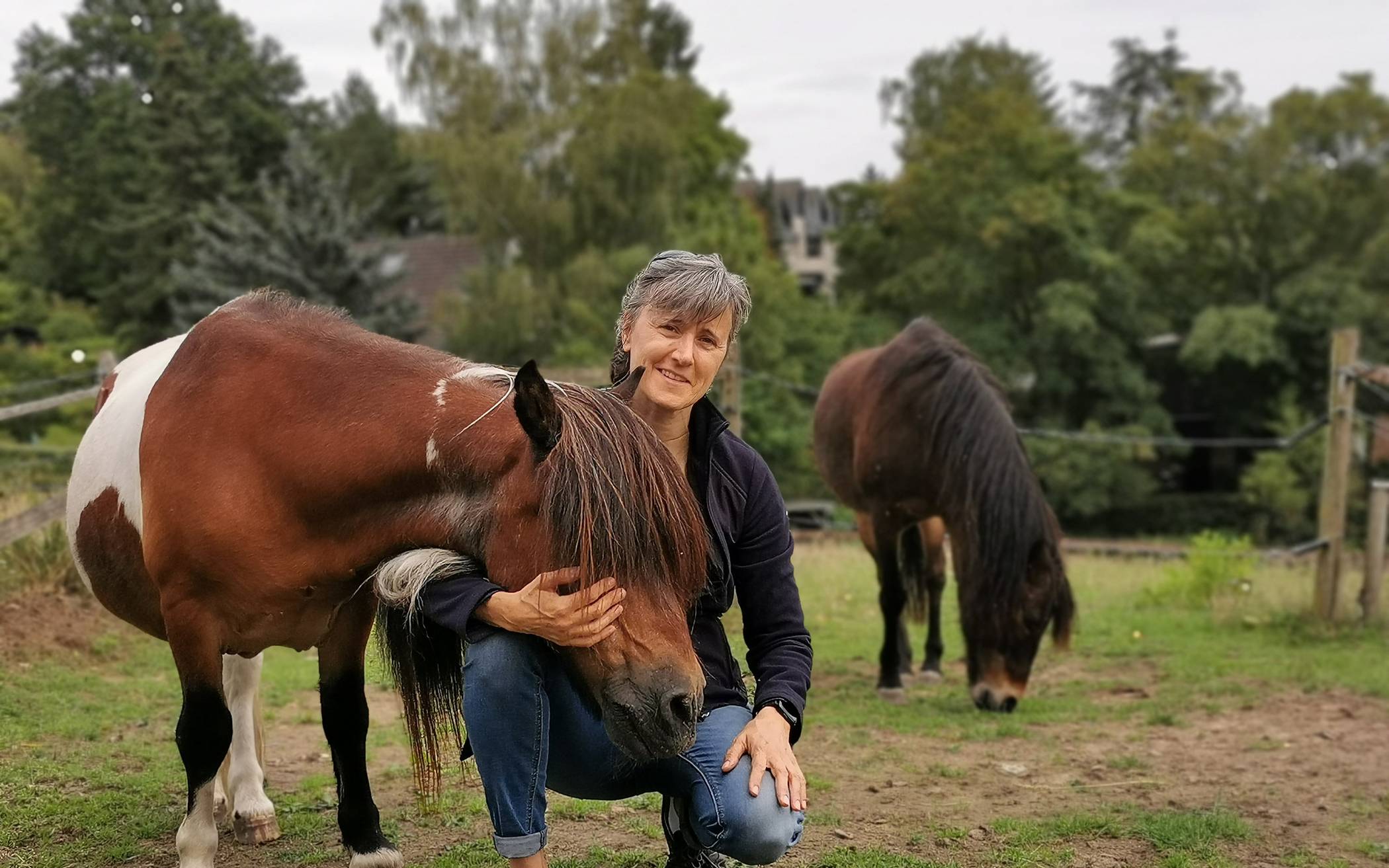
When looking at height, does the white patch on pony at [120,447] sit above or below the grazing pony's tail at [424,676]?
above

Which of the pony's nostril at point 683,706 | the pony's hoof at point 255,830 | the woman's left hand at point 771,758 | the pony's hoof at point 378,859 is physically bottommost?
the pony's hoof at point 255,830

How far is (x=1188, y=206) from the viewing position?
33844mm

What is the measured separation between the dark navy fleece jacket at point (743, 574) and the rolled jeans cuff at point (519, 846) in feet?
1.59

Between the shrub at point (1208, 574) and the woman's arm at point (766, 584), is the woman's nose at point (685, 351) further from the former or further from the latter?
the shrub at point (1208, 574)

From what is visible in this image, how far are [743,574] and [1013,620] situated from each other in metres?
3.37

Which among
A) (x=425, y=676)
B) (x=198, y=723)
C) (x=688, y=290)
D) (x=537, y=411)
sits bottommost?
(x=198, y=723)

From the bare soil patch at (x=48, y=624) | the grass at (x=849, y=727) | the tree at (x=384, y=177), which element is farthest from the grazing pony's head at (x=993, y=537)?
the tree at (x=384, y=177)

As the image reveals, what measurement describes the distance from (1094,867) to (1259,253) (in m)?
32.7

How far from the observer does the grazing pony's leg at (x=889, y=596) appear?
641 centimetres

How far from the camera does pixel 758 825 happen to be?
243 centimetres

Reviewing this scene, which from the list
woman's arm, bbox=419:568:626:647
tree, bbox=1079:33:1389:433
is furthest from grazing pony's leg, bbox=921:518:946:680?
tree, bbox=1079:33:1389:433

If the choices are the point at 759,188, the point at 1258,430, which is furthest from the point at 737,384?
the point at 759,188

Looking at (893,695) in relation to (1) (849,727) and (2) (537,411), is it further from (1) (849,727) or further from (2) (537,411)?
(2) (537,411)

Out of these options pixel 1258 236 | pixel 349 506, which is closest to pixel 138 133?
pixel 1258 236
